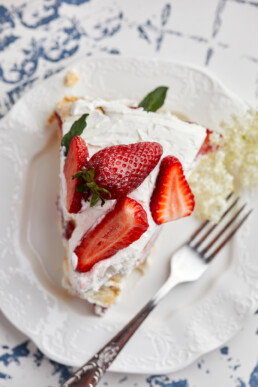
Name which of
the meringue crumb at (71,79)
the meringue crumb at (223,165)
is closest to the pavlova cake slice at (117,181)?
the meringue crumb at (223,165)

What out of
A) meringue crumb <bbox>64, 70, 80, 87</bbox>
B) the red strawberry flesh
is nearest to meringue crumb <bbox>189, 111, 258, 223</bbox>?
the red strawberry flesh

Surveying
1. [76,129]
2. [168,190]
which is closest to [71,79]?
[76,129]

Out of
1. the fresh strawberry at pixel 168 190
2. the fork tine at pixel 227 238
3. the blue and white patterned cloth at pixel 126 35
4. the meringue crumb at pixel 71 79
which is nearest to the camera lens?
the fresh strawberry at pixel 168 190

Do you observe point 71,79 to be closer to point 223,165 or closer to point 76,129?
point 76,129

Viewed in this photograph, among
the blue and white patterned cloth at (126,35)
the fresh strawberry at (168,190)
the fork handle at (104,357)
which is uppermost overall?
the blue and white patterned cloth at (126,35)

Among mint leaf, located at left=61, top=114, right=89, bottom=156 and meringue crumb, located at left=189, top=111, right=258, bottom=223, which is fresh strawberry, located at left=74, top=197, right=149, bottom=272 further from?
meringue crumb, located at left=189, top=111, right=258, bottom=223

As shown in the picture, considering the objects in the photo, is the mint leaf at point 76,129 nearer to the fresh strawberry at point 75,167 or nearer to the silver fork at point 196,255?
the fresh strawberry at point 75,167

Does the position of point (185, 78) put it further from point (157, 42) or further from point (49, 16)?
point (49, 16)
